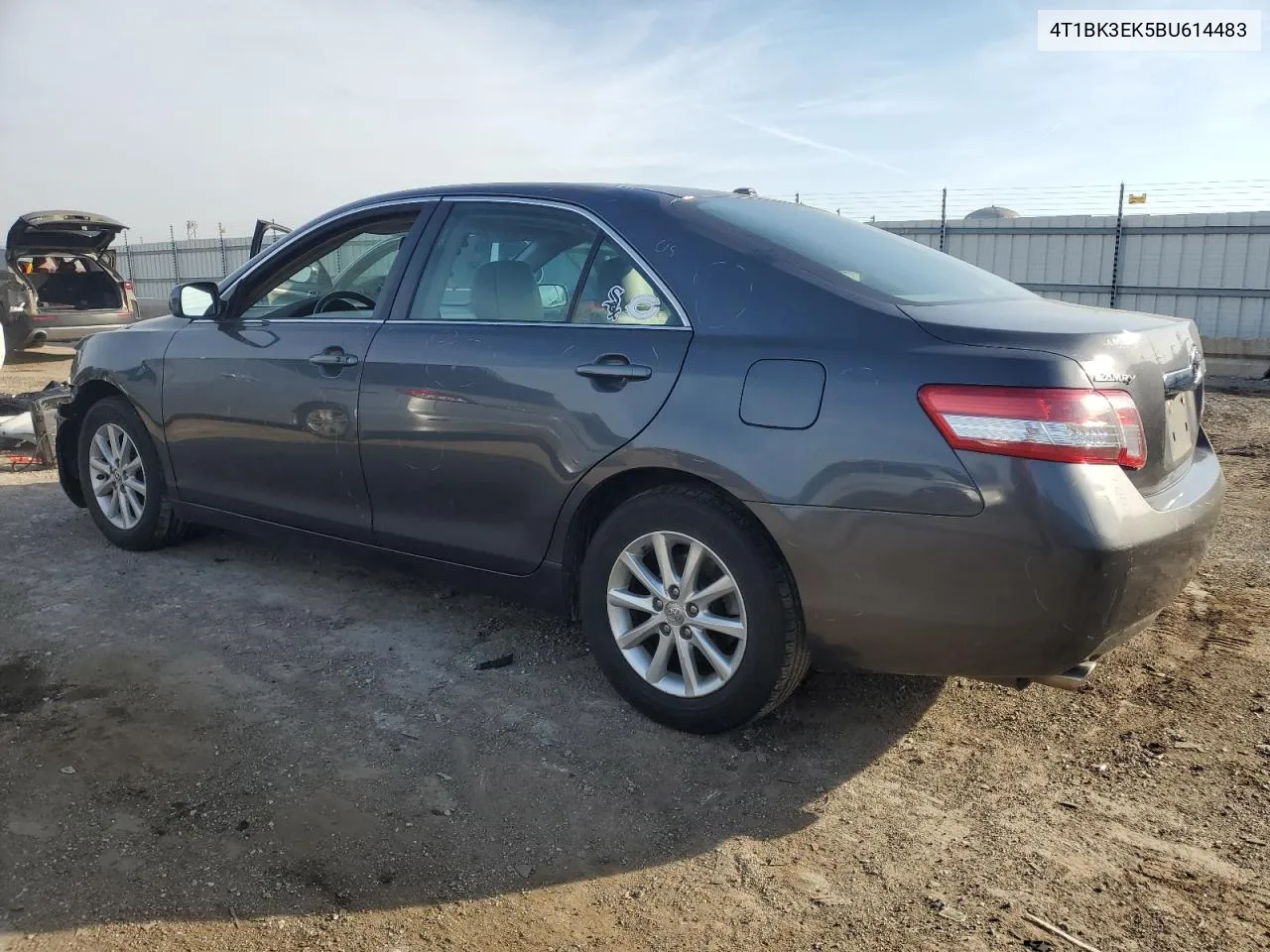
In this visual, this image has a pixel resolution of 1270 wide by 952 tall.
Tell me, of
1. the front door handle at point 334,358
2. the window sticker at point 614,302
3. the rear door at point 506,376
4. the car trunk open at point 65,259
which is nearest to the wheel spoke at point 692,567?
the rear door at point 506,376

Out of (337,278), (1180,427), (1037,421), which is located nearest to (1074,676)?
(1037,421)

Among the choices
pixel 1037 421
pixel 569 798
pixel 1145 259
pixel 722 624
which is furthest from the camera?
pixel 1145 259

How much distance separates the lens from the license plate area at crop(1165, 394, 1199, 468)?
2.77m

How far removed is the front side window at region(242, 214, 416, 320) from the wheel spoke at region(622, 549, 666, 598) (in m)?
1.45

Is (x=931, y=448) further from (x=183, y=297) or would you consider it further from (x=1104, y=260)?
(x=1104, y=260)

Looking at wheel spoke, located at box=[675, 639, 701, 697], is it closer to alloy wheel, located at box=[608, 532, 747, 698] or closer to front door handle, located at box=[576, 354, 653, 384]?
alloy wheel, located at box=[608, 532, 747, 698]

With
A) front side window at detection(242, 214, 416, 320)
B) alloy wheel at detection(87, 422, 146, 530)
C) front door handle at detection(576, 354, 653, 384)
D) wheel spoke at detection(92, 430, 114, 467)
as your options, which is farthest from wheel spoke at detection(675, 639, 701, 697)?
wheel spoke at detection(92, 430, 114, 467)

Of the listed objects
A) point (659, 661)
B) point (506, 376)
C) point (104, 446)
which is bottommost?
point (659, 661)

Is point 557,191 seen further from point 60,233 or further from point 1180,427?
point 60,233

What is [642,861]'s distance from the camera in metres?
2.47

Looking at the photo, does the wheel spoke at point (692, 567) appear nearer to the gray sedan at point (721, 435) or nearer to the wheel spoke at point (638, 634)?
the gray sedan at point (721, 435)

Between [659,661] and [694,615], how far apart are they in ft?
0.70

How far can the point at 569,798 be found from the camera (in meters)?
2.75

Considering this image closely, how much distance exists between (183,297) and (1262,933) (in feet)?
14.2
